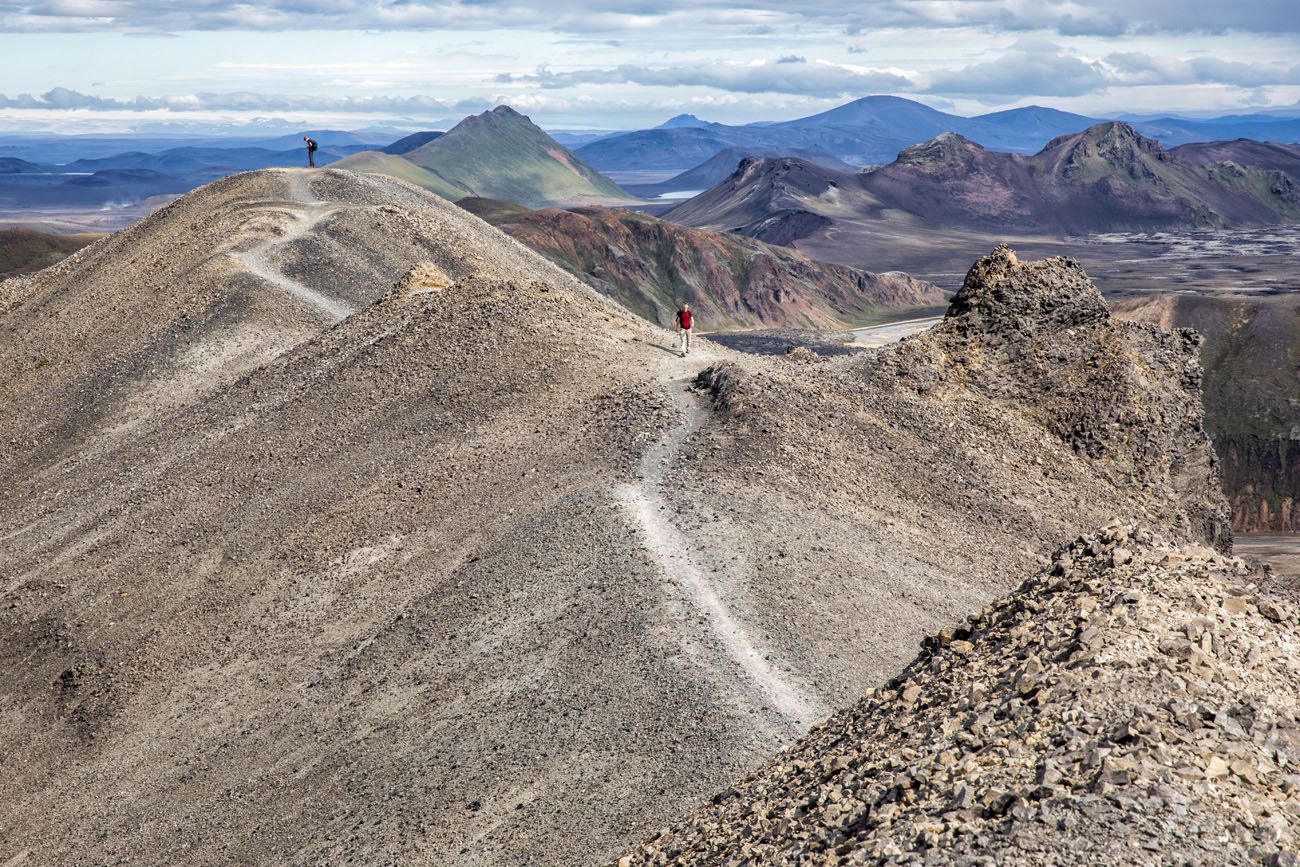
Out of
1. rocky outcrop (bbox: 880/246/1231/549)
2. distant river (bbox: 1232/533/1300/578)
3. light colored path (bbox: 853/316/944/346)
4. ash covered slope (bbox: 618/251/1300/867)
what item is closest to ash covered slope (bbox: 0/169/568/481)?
rocky outcrop (bbox: 880/246/1231/549)

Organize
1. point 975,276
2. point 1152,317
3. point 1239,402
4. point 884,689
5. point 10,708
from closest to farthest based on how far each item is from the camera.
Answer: point 884,689 < point 10,708 < point 975,276 < point 1239,402 < point 1152,317

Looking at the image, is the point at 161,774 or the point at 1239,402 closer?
the point at 161,774

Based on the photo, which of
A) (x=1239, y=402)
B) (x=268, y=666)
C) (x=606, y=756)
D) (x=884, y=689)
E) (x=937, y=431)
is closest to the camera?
(x=884, y=689)

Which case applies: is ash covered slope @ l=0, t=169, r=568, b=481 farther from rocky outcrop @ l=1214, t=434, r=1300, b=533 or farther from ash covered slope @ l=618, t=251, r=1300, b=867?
rocky outcrop @ l=1214, t=434, r=1300, b=533

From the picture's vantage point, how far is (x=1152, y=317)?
14162 centimetres

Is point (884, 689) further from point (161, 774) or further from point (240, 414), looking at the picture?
point (240, 414)

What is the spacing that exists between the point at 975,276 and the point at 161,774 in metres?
28.5

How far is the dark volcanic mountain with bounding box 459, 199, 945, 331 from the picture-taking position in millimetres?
173250

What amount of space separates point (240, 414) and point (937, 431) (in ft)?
75.3

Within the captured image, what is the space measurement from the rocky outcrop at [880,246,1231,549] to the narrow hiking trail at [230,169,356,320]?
2797cm

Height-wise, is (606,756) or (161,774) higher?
(606,756)

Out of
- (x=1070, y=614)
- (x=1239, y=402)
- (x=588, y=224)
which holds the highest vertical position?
(x=1070, y=614)

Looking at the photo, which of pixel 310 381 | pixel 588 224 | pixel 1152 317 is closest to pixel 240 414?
pixel 310 381

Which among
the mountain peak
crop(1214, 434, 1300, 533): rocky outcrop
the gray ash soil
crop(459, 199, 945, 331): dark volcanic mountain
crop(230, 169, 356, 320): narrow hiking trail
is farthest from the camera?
crop(459, 199, 945, 331): dark volcanic mountain
